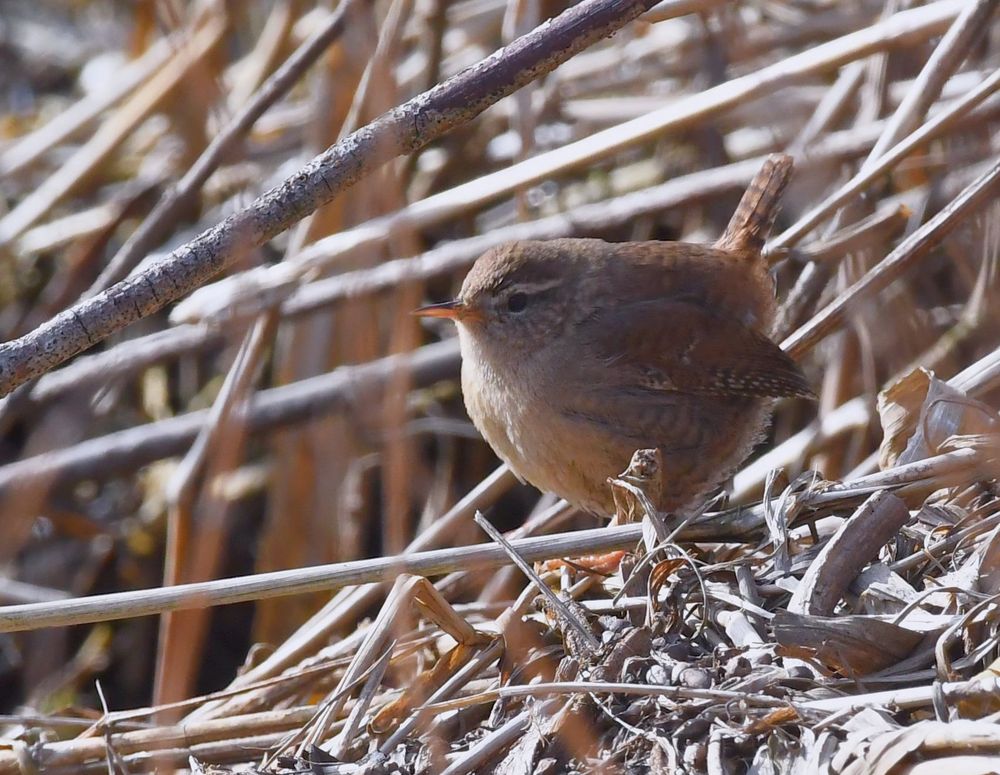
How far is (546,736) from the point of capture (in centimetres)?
208

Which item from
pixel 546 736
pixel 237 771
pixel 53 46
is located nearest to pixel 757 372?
pixel 546 736

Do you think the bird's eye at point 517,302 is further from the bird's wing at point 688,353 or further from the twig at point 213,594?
the twig at point 213,594

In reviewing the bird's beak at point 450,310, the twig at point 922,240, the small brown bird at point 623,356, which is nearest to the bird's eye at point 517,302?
the small brown bird at point 623,356

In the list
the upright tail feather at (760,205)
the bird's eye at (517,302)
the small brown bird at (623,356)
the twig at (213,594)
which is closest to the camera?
the twig at (213,594)

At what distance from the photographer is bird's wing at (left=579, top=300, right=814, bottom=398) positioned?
3.21 m

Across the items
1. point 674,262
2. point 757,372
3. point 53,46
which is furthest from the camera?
point 53,46

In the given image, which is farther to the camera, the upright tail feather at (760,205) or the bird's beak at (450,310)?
the upright tail feather at (760,205)

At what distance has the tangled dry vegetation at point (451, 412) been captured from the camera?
203 centimetres

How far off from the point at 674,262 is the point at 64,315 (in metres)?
1.92

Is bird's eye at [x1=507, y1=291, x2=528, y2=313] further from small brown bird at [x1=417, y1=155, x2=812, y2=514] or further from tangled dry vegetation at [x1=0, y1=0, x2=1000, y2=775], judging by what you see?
tangled dry vegetation at [x1=0, y1=0, x2=1000, y2=775]

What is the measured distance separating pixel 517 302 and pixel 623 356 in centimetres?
34

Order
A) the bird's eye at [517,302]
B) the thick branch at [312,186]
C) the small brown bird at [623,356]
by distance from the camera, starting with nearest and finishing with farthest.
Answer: the thick branch at [312,186] → the small brown bird at [623,356] → the bird's eye at [517,302]

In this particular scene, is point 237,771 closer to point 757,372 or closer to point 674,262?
point 757,372

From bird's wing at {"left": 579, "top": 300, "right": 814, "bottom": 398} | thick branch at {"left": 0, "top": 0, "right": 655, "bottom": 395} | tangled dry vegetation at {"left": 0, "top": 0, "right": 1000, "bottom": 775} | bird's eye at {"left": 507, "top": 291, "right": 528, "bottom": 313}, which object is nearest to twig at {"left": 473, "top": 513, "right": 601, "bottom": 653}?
tangled dry vegetation at {"left": 0, "top": 0, "right": 1000, "bottom": 775}
